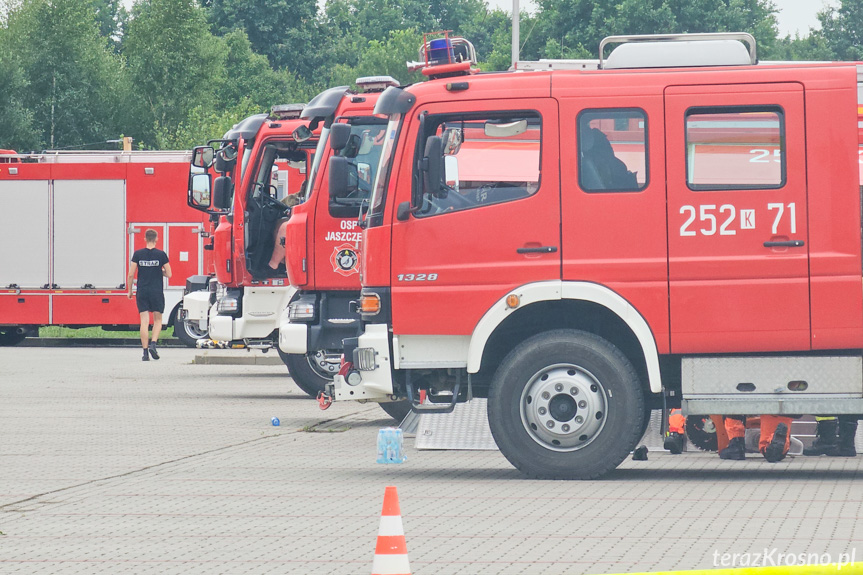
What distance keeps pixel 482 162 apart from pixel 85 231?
62.8 feet

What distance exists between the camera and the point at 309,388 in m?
16.3

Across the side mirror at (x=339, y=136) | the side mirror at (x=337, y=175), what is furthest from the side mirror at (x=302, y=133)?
the side mirror at (x=337, y=175)

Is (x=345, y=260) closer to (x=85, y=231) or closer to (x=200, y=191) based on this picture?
(x=200, y=191)

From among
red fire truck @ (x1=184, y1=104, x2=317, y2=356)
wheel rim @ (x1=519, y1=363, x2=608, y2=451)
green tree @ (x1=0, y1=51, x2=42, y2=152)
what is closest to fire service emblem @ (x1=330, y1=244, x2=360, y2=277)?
red fire truck @ (x1=184, y1=104, x2=317, y2=356)

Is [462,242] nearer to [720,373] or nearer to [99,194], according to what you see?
[720,373]

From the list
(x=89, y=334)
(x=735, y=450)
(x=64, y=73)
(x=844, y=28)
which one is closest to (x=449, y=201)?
(x=735, y=450)

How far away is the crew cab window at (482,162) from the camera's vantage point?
395 inches

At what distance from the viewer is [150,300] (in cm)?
2328

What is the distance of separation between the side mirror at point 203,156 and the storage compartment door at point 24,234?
34.1ft

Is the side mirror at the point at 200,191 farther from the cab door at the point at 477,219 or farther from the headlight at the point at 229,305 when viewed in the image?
the cab door at the point at 477,219

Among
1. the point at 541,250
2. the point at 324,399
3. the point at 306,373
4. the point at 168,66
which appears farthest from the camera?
the point at 168,66

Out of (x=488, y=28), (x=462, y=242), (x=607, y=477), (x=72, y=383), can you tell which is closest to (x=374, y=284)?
(x=462, y=242)

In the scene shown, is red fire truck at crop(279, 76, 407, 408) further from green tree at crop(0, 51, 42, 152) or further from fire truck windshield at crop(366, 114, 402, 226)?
green tree at crop(0, 51, 42, 152)

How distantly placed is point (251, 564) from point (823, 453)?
5.55 m
